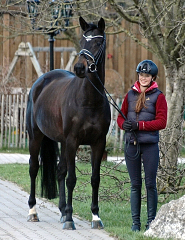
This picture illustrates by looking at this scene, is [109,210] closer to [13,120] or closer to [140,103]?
[140,103]

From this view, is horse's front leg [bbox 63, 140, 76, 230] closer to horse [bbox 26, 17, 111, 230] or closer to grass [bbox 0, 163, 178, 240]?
horse [bbox 26, 17, 111, 230]

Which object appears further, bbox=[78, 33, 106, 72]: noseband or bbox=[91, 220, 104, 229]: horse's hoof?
bbox=[91, 220, 104, 229]: horse's hoof

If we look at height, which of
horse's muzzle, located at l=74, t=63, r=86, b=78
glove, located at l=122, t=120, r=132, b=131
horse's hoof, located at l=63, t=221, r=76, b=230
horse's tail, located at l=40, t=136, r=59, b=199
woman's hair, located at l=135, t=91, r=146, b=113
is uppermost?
horse's muzzle, located at l=74, t=63, r=86, b=78

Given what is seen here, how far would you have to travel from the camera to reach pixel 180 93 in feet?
27.2

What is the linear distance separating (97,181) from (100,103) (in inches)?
38.4

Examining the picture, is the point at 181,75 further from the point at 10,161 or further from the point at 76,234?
the point at 10,161

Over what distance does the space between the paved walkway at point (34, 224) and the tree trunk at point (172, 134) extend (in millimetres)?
1663

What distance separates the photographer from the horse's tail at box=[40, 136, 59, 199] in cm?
730

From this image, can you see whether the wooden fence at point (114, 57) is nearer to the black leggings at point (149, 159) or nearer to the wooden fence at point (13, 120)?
the wooden fence at point (13, 120)

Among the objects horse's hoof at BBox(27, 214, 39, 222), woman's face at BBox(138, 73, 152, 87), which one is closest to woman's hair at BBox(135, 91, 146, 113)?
woman's face at BBox(138, 73, 152, 87)

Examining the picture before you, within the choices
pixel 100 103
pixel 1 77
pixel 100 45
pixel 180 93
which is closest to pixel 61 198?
pixel 100 103

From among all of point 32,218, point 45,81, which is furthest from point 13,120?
point 32,218

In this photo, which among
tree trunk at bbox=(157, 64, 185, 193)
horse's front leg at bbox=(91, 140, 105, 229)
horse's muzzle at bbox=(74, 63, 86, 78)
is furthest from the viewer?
tree trunk at bbox=(157, 64, 185, 193)

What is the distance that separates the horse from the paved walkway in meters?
0.15
